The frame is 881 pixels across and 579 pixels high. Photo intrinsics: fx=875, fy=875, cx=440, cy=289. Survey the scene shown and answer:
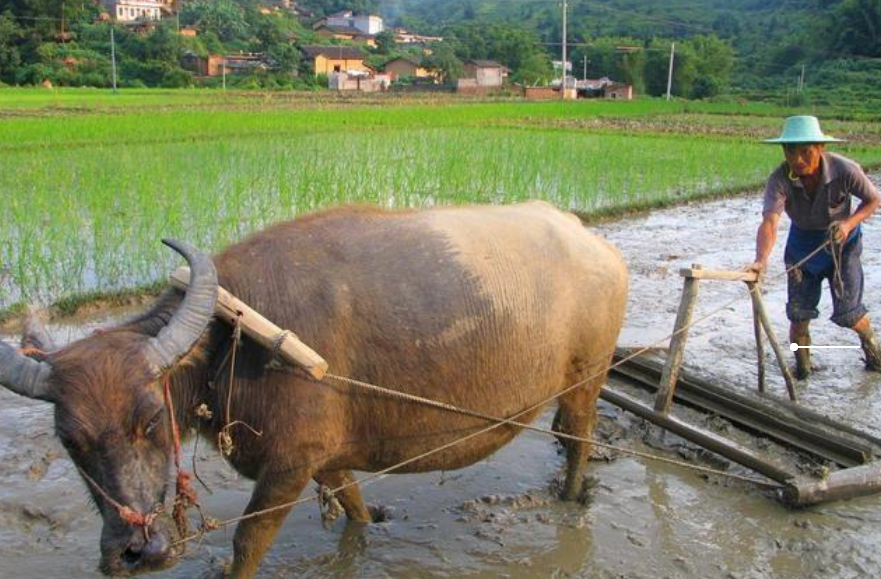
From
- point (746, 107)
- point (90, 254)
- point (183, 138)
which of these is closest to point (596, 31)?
point (746, 107)

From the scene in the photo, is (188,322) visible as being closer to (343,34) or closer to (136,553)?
(136,553)

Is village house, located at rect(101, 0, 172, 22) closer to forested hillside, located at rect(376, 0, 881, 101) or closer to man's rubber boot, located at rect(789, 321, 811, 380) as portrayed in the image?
forested hillside, located at rect(376, 0, 881, 101)

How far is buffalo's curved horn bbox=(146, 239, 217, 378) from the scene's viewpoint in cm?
255

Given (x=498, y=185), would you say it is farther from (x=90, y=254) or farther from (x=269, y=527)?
(x=269, y=527)

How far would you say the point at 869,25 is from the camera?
55.6 metres

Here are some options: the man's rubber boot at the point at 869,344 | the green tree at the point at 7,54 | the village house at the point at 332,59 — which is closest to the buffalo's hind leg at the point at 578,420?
the man's rubber boot at the point at 869,344

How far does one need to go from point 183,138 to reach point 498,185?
322 inches

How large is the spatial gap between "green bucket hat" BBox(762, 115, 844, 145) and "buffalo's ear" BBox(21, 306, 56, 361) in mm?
3870

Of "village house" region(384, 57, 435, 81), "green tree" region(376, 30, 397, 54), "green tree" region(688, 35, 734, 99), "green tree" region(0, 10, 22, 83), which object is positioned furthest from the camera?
"green tree" region(376, 30, 397, 54)

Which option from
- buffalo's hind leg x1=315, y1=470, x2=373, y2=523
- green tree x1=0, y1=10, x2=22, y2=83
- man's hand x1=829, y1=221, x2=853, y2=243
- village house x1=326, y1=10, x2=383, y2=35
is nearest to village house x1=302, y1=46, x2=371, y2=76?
green tree x1=0, y1=10, x2=22, y2=83

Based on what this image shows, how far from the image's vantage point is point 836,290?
541 cm

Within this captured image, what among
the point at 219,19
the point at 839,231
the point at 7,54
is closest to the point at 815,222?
the point at 839,231

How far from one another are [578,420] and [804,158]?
2170mm

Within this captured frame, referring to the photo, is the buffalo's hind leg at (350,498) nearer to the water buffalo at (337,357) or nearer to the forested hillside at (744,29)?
the water buffalo at (337,357)
